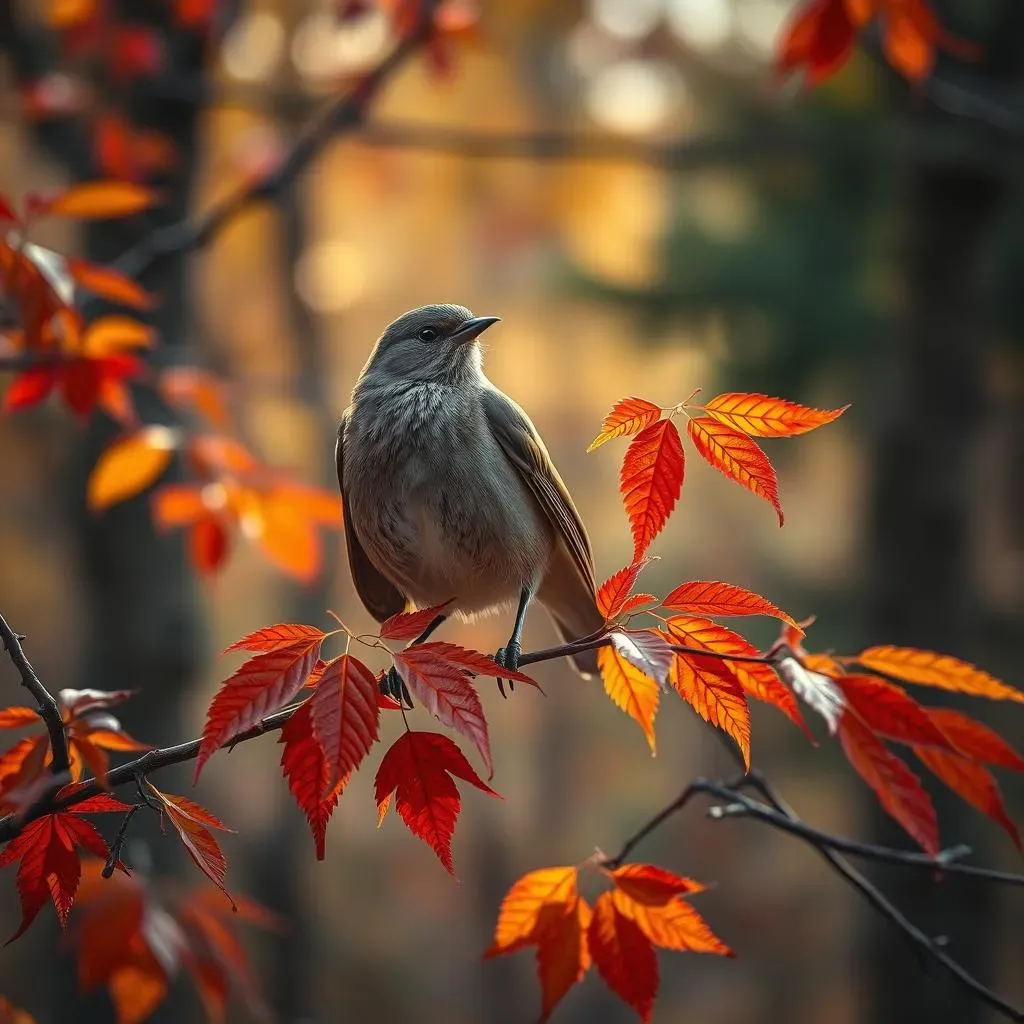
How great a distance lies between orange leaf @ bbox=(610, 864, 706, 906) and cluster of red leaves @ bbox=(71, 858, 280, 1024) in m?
1.06

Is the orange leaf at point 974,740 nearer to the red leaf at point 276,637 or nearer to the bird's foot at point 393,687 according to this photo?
the bird's foot at point 393,687

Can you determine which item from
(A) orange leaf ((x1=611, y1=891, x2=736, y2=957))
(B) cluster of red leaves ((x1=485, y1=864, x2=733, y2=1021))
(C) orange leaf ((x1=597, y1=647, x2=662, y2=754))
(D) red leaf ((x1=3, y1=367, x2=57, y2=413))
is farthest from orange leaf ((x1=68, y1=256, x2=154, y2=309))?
(A) orange leaf ((x1=611, y1=891, x2=736, y2=957))

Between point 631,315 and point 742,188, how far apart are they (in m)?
1.73

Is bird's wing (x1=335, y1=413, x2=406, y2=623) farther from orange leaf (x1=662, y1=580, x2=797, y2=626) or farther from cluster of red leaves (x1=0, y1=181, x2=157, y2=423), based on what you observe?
orange leaf (x1=662, y1=580, x2=797, y2=626)

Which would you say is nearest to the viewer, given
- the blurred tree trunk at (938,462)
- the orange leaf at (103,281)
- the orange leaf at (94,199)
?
the orange leaf at (94,199)

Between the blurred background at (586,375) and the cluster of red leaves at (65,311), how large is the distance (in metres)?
1.03

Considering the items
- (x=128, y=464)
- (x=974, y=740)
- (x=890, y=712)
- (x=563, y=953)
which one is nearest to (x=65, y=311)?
(x=128, y=464)

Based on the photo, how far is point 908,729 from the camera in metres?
1.64

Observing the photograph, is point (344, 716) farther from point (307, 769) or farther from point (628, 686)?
point (628, 686)

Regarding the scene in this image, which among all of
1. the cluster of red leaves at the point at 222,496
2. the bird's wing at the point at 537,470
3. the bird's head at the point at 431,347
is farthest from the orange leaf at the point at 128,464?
the bird's wing at the point at 537,470

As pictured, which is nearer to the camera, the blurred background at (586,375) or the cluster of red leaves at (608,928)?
the cluster of red leaves at (608,928)

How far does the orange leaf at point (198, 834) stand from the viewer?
1.50 m

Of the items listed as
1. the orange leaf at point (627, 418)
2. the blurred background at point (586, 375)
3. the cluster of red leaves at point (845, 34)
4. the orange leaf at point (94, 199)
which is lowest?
the blurred background at point (586, 375)

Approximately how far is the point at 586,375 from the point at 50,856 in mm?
15111
